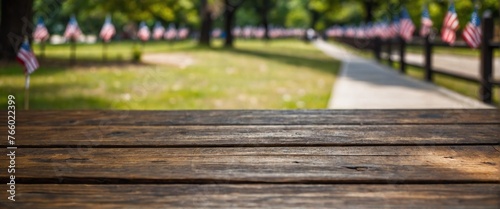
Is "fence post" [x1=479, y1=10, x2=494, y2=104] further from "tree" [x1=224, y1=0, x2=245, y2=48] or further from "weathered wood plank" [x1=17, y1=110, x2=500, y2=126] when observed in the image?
"tree" [x1=224, y1=0, x2=245, y2=48]

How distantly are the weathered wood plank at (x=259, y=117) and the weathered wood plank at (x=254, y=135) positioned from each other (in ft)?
0.51

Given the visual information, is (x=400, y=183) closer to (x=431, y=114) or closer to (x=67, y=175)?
(x=67, y=175)

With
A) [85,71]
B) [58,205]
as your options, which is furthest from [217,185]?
[85,71]

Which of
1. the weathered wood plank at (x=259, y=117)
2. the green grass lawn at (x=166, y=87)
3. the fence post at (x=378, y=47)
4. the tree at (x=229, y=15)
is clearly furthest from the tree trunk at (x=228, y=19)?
the weathered wood plank at (x=259, y=117)

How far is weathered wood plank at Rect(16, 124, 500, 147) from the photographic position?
2699 mm

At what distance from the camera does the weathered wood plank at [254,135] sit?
8.86ft

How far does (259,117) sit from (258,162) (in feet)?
3.80

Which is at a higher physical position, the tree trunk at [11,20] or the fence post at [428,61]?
the tree trunk at [11,20]

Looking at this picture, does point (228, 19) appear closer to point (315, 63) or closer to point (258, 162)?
point (315, 63)

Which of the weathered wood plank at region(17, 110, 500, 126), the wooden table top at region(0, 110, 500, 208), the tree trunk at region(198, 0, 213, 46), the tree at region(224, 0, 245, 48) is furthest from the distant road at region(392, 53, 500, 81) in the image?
the tree at region(224, 0, 245, 48)

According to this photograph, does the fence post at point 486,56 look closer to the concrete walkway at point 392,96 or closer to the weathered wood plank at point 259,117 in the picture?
the concrete walkway at point 392,96

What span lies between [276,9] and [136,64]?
3013 inches

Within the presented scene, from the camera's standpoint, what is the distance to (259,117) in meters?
3.46

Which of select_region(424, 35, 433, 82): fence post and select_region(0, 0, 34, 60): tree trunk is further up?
select_region(0, 0, 34, 60): tree trunk
